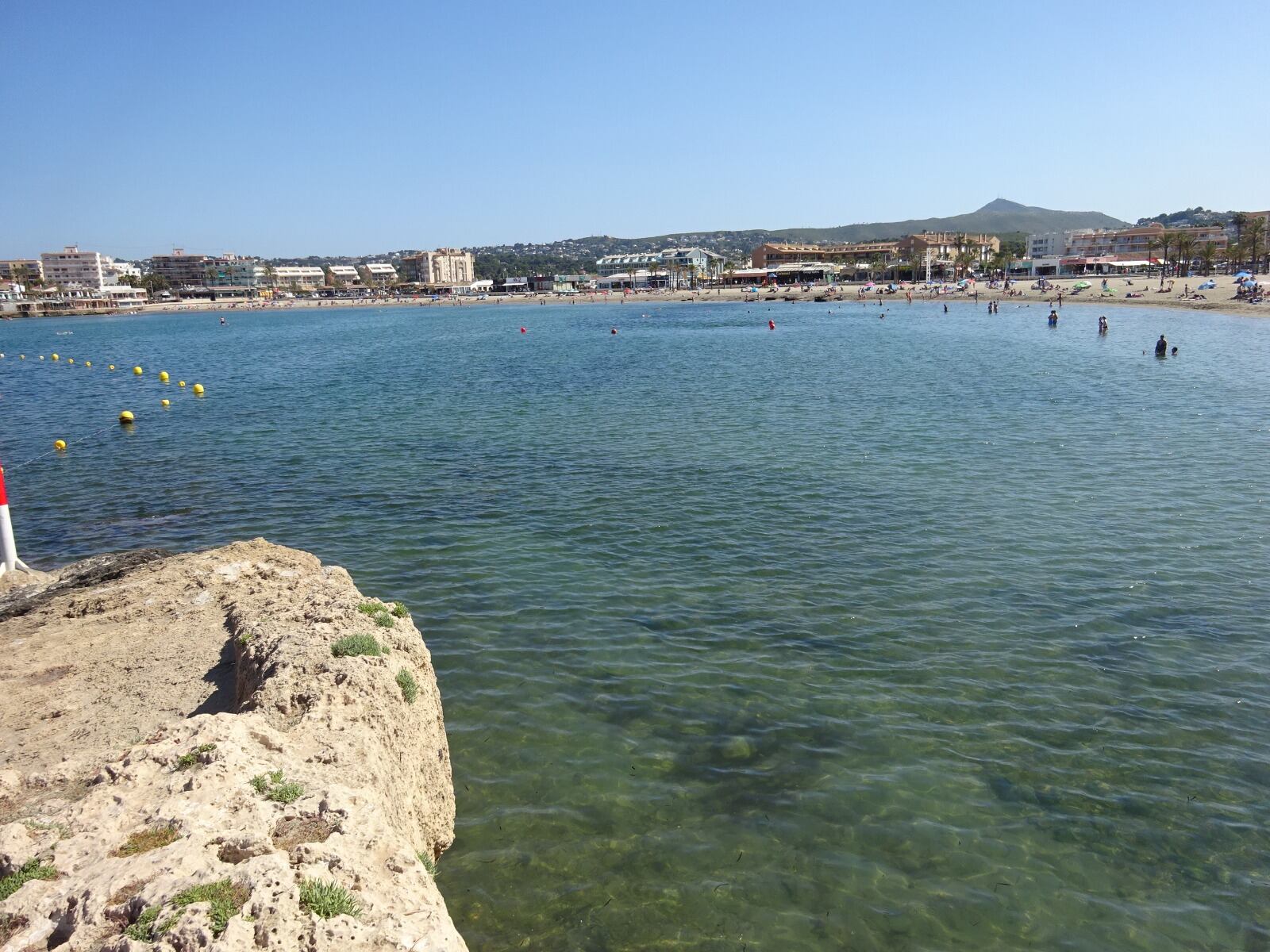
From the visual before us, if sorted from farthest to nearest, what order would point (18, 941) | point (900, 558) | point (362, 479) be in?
point (362, 479) → point (900, 558) → point (18, 941)

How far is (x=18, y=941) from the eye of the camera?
540 centimetres

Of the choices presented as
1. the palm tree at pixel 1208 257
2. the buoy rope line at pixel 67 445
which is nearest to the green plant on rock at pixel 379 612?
the buoy rope line at pixel 67 445

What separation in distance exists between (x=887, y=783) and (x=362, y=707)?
663 cm

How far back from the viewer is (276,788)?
23.0 feet

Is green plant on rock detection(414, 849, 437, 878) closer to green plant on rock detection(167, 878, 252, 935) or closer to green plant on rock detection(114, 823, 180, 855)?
green plant on rock detection(114, 823, 180, 855)

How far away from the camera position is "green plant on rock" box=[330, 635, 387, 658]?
9.80 meters

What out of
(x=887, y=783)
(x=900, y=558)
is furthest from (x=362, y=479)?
(x=887, y=783)

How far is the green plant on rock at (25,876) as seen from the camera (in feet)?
19.4

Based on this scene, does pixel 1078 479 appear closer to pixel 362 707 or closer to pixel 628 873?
pixel 628 873

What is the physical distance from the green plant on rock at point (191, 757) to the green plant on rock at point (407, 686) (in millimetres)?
2447

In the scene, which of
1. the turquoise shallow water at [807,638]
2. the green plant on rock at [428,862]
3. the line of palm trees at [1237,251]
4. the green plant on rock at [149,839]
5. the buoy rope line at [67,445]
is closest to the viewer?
the green plant on rock at [149,839]

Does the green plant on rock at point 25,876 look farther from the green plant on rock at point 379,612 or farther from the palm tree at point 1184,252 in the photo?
the palm tree at point 1184,252

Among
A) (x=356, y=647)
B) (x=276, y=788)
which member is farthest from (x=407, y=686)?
(x=276, y=788)

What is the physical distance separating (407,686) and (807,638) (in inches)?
294
